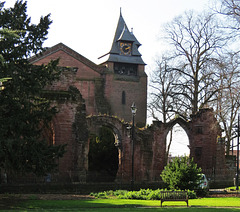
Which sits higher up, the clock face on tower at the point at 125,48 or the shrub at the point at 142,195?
the clock face on tower at the point at 125,48

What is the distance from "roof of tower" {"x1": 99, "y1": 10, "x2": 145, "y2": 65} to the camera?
7031cm

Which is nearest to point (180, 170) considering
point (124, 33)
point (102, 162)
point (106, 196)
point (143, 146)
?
point (106, 196)

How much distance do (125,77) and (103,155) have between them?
1135 inches

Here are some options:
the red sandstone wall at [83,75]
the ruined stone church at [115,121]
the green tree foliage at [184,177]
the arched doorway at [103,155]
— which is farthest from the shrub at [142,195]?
the red sandstone wall at [83,75]

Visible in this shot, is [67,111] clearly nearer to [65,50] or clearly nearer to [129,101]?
[65,50]

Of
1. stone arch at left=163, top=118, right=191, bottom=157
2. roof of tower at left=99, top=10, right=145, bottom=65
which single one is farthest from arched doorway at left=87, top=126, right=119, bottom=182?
roof of tower at left=99, top=10, right=145, bottom=65

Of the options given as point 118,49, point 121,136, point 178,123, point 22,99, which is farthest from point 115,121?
point 118,49

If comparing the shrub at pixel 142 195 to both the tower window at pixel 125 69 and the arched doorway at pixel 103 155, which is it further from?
the tower window at pixel 125 69

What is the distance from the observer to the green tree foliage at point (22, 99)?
73.4 feet

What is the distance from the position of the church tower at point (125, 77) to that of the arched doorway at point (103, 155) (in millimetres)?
24056

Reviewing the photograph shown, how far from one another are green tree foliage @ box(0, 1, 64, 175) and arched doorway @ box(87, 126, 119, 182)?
53.7ft

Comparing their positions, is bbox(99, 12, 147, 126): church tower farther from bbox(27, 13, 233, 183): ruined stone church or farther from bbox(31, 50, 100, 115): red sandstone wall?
bbox(31, 50, 100, 115): red sandstone wall

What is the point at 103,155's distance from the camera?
42375 millimetres

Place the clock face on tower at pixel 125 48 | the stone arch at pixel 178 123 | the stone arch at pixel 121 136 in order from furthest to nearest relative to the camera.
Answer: the clock face on tower at pixel 125 48 → the stone arch at pixel 178 123 → the stone arch at pixel 121 136
